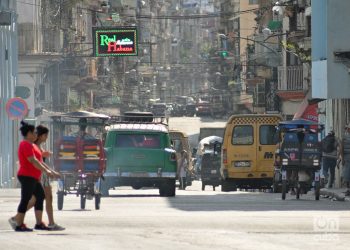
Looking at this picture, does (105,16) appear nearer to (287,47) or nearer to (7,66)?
(287,47)

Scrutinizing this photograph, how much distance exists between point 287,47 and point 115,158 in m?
29.2

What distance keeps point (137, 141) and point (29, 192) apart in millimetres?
16836

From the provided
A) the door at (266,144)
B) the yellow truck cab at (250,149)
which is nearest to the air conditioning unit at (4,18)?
the yellow truck cab at (250,149)

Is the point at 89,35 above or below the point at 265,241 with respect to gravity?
above

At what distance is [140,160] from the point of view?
35812 millimetres

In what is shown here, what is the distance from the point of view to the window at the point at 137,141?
119ft

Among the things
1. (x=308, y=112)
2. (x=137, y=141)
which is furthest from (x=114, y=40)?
(x=137, y=141)

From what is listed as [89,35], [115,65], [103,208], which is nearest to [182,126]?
[115,65]

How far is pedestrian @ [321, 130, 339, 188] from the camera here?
3966cm

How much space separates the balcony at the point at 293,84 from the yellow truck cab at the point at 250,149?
24183mm

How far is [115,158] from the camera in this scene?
3578 cm

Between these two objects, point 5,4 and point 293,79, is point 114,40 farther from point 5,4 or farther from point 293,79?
point 293,79

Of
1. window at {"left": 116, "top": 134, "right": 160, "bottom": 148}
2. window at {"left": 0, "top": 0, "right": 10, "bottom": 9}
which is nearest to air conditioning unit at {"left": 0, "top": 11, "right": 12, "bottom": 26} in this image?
window at {"left": 0, "top": 0, "right": 10, "bottom": 9}

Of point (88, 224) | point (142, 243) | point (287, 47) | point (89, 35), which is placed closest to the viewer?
point (142, 243)
